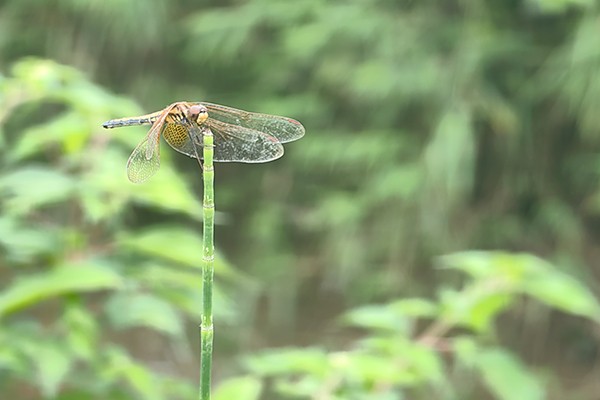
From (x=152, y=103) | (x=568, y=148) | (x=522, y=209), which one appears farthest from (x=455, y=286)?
(x=152, y=103)

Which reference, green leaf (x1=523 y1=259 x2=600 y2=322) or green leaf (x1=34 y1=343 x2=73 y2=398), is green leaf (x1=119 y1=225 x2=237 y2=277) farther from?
green leaf (x1=523 y1=259 x2=600 y2=322)

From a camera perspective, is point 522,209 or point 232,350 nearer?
point 522,209

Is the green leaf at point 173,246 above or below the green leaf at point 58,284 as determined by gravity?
above

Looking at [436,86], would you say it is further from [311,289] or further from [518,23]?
[311,289]

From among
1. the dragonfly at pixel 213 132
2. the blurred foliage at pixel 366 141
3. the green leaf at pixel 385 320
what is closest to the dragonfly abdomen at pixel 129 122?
the dragonfly at pixel 213 132

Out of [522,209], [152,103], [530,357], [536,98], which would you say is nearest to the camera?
[536,98]

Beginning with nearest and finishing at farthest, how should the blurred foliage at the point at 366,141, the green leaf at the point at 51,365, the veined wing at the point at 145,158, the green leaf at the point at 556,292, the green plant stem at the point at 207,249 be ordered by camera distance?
1. the green plant stem at the point at 207,249
2. the veined wing at the point at 145,158
3. the green leaf at the point at 51,365
4. the green leaf at the point at 556,292
5. the blurred foliage at the point at 366,141

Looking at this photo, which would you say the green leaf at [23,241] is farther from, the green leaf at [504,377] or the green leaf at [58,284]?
the green leaf at [504,377]
